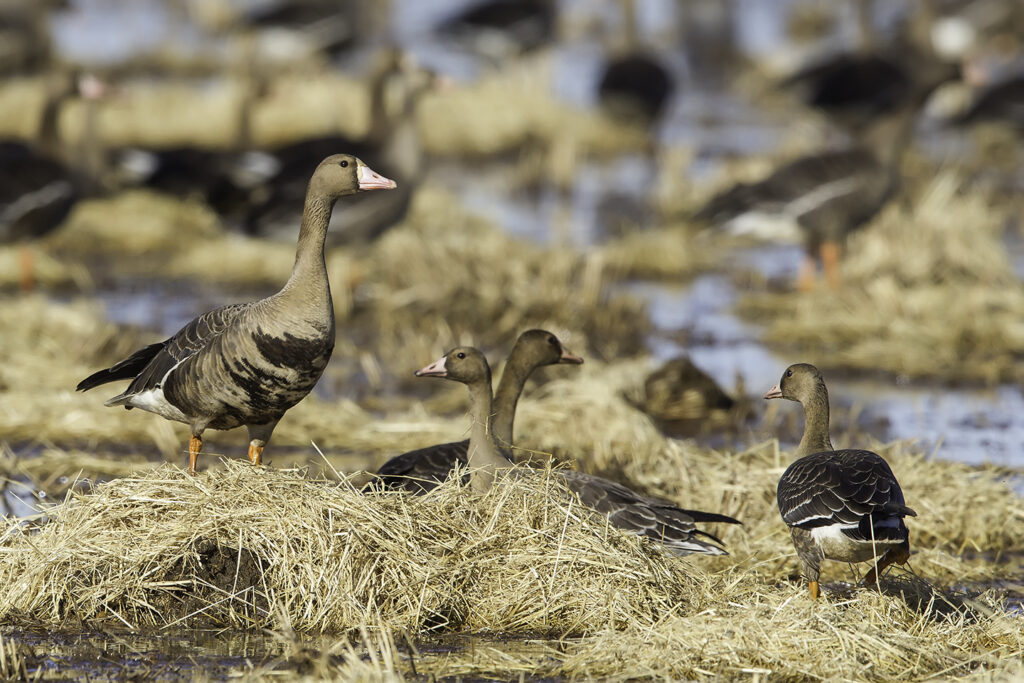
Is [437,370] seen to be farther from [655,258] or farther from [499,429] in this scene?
[655,258]

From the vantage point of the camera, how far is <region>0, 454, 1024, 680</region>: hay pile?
237 inches

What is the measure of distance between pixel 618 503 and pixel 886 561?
1306 millimetres

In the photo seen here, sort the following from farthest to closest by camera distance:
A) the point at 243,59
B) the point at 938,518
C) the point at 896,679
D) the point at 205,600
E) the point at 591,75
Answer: the point at 591,75, the point at 243,59, the point at 938,518, the point at 205,600, the point at 896,679

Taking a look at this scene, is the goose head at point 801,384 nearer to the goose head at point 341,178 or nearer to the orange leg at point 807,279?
the goose head at point 341,178

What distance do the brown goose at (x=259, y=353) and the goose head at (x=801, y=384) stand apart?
7.47ft

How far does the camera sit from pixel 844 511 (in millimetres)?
6695

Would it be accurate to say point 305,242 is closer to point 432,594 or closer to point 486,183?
point 432,594

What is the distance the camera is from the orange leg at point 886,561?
6906 millimetres

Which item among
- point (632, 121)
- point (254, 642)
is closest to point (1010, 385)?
point (254, 642)

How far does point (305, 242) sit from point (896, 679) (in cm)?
361

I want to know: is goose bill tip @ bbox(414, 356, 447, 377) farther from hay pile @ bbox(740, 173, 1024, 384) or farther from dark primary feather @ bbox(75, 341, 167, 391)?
hay pile @ bbox(740, 173, 1024, 384)

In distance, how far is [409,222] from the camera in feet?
56.2

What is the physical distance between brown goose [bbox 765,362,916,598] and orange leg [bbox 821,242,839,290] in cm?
800

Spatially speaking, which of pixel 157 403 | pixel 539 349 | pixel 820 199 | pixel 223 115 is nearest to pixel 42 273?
pixel 223 115
